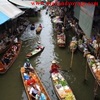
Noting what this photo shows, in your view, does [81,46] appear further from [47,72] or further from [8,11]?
[8,11]

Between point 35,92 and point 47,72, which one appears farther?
point 47,72

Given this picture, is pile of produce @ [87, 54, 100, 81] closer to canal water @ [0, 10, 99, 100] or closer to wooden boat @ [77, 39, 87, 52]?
canal water @ [0, 10, 99, 100]

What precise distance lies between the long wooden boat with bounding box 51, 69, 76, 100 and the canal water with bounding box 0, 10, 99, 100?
0.68 m

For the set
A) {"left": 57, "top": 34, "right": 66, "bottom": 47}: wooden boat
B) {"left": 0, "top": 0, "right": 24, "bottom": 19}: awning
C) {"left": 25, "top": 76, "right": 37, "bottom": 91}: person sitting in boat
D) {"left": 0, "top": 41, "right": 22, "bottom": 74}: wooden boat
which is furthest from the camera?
{"left": 57, "top": 34, "right": 66, "bottom": 47}: wooden boat

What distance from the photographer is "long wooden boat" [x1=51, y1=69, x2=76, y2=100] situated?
13953 millimetres

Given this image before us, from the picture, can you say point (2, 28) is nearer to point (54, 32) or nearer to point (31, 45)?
point (31, 45)

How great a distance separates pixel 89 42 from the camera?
21719mm

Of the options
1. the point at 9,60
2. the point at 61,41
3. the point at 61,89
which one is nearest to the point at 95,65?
the point at 61,89

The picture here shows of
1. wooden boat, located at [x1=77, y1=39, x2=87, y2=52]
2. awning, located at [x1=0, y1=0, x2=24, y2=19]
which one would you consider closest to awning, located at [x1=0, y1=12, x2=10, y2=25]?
awning, located at [x1=0, y1=0, x2=24, y2=19]

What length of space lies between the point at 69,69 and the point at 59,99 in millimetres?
5635

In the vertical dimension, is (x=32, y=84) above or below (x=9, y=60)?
above

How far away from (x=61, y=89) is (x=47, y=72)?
4.39 meters

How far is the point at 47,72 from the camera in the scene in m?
19.1

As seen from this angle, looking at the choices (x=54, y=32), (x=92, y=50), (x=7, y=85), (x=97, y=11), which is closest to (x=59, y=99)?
(x=7, y=85)
